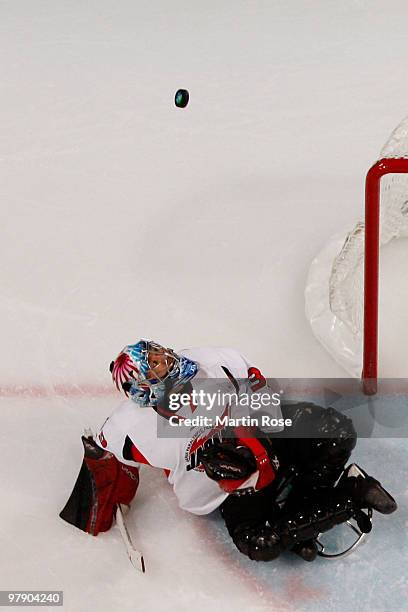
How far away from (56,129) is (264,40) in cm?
119

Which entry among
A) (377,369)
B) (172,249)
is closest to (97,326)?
(172,249)

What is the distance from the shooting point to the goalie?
7.98 ft

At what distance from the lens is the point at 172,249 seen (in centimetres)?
372

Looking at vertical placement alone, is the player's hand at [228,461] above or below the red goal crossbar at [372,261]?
below

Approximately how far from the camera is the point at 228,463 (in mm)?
2422

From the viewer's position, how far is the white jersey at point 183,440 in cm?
251

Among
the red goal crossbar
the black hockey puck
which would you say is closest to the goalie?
the red goal crossbar

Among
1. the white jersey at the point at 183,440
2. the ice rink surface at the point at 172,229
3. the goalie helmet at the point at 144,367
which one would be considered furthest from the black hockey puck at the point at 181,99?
the goalie helmet at the point at 144,367

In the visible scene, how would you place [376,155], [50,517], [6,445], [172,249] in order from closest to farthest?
[50,517], [6,445], [172,249], [376,155]

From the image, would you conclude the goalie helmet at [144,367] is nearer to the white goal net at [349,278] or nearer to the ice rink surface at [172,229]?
the ice rink surface at [172,229]

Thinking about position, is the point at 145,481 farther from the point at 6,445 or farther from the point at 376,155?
the point at 376,155

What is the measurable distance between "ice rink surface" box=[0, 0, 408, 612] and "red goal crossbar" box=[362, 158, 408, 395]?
17 centimetres

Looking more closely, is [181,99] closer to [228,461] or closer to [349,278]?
[349,278]

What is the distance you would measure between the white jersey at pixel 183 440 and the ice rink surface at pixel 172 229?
0.43 ft
